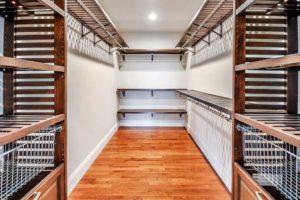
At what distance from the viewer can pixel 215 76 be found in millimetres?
3322

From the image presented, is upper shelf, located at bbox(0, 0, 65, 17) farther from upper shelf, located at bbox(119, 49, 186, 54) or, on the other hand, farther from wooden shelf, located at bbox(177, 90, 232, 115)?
upper shelf, located at bbox(119, 49, 186, 54)

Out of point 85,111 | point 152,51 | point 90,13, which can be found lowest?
point 85,111

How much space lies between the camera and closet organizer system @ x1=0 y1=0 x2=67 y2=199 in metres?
1.27

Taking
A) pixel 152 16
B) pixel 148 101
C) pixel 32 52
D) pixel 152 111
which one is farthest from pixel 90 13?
pixel 148 101

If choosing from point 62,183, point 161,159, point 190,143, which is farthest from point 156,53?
point 62,183

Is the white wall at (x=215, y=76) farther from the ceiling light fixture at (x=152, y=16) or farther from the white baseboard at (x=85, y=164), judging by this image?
the white baseboard at (x=85, y=164)

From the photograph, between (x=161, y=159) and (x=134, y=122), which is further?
(x=134, y=122)

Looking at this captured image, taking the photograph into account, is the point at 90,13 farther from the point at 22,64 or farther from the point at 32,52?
the point at 22,64

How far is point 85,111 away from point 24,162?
1461 mm

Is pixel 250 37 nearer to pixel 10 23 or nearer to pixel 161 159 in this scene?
pixel 10 23

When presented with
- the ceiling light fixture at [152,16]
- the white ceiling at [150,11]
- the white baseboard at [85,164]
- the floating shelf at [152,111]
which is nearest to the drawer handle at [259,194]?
the white baseboard at [85,164]

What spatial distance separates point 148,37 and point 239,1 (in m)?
4.29

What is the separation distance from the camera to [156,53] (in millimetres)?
5676

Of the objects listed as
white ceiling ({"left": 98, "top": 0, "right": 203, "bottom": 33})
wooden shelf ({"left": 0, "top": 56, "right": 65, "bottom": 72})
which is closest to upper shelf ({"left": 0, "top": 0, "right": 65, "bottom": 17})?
wooden shelf ({"left": 0, "top": 56, "right": 65, "bottom": 72})
